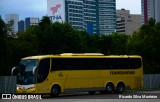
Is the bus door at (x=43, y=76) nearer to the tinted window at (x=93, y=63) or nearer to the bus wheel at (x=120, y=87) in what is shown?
the tinted window at (x=93, y=63)

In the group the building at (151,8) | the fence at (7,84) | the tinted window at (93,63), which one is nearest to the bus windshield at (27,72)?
the tinted window at (93,63)

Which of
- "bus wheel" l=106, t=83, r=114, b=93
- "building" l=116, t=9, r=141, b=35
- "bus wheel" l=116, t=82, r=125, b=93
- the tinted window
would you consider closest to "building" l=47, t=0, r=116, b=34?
"building" l=116, t=9, r=141, b=35

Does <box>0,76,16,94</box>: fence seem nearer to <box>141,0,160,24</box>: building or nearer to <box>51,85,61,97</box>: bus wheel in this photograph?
<box>51,85,61,97</box>: bus wheel

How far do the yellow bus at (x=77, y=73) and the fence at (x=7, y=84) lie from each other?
841 cm

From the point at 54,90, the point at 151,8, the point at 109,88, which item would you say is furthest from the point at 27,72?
the point at 151,8

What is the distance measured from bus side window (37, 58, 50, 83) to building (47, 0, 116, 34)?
115 meters

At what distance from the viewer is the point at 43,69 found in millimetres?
30938

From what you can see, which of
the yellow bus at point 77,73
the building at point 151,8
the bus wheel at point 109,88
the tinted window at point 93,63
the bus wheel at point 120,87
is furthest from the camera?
the building at point 151,8

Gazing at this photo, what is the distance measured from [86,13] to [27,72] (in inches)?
5700

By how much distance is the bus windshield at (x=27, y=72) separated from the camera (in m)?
30.8

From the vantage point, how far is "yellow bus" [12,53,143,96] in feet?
102

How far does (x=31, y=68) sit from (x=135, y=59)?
35.0ft

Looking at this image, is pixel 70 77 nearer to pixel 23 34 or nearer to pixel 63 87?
pixel 63 87

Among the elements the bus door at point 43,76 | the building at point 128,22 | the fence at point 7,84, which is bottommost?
the fence at point 7,84
